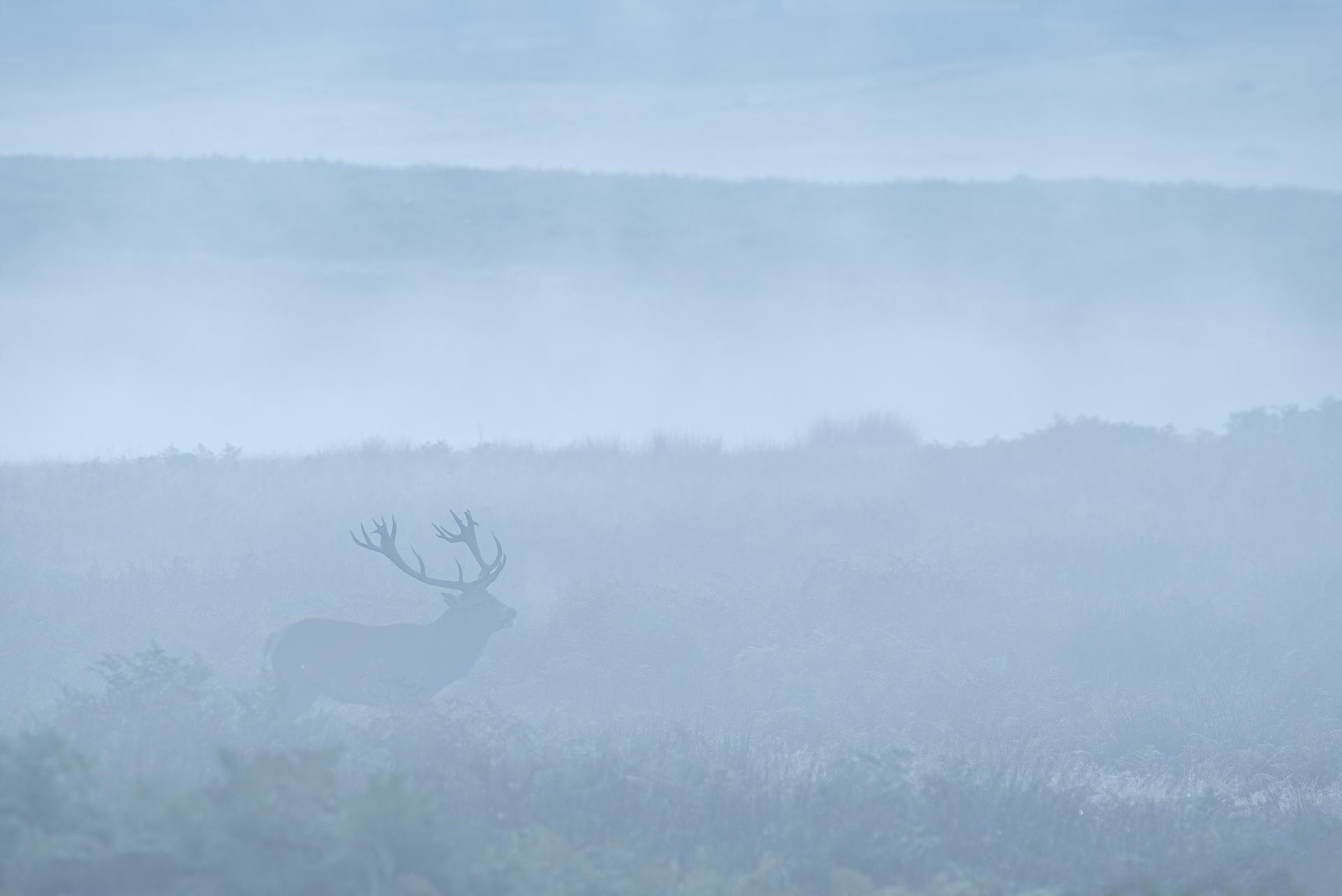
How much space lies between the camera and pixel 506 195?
3944 centimetres

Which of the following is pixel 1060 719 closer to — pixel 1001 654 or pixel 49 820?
pixel 1001 654

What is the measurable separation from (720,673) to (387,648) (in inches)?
104

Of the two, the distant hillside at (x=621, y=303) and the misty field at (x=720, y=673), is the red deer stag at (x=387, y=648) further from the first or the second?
the distant hillside at (x=621, y=303)

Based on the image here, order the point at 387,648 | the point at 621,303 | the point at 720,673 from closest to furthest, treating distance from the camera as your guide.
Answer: the point at 387,648, the point at 720,673, the point at 621,303

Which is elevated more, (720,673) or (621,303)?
(621,303)

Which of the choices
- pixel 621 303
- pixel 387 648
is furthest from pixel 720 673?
pixel 621 303

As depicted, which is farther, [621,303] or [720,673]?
[621,303]

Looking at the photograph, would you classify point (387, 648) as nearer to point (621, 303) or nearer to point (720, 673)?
point (720, 673)

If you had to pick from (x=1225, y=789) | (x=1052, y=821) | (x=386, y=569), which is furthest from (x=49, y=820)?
(x=386, y=569)

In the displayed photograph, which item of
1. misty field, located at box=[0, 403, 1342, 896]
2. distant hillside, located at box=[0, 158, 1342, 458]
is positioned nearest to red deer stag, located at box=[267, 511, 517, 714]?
misty field, located at box=[0, 403, 1342, 896]

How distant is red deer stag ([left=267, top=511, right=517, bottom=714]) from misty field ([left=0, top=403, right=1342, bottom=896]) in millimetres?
268

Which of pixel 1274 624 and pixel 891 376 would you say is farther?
pixel 891 376

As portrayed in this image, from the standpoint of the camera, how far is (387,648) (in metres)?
9.69

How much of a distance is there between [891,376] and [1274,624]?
60.4ft
